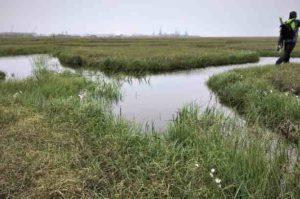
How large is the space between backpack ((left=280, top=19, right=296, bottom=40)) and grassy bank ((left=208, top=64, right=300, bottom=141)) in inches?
56.6

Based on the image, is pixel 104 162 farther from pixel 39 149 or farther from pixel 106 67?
pixel 106 67

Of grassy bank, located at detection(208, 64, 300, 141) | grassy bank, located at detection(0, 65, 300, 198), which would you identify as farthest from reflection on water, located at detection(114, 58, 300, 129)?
grassy bank, located at detection(0, 65, 300, 198)

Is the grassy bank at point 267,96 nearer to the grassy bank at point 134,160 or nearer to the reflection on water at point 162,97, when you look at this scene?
the reflection on water at point 162,97

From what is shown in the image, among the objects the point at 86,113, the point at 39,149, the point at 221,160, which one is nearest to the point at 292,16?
the point at 86,113

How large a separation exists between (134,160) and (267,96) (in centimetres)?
593

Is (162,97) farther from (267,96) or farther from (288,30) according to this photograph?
(288,30)

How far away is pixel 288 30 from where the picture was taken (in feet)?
54.3

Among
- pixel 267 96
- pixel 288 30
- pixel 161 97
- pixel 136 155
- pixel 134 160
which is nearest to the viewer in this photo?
pixel 134 160

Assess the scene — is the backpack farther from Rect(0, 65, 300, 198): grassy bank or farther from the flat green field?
Rect(0, 65, 300, 198): grassy bank

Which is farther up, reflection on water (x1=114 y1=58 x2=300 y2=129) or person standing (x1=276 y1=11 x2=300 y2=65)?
person standing (x1=276 y1=11 x2=300 y2=65)

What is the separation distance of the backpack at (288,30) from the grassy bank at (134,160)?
9765mm

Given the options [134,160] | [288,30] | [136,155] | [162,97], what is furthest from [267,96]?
[288,30]

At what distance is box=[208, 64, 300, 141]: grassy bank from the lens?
27.9ft

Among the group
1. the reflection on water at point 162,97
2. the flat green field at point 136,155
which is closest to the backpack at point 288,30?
A: the reflection on water at point 162,97
